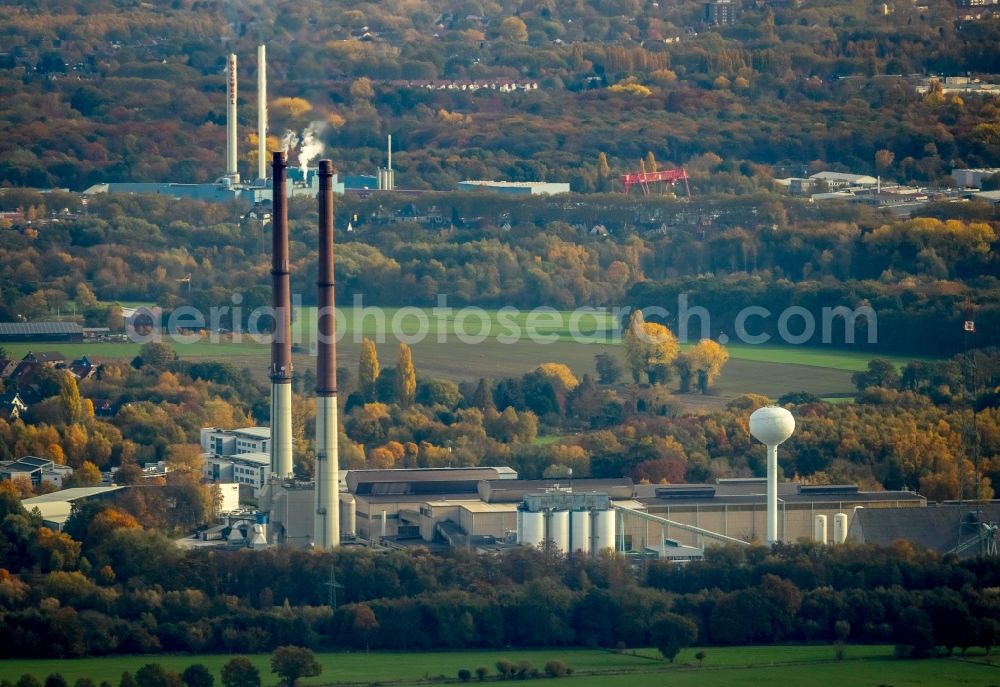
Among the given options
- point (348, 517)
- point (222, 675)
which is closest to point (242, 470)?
point (348, 517)

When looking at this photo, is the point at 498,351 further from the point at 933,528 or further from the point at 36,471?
the point at 933,528

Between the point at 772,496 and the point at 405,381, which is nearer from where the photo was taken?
the point at 772,496

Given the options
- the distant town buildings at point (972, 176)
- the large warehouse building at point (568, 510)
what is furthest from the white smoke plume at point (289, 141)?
the distant town buildings at point (972, 176)

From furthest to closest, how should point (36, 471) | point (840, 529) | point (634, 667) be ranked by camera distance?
point (36, 471) < point (840, 529) < point (634, 667)

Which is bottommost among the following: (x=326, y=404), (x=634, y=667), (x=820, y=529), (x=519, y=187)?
(x=634, y=667)

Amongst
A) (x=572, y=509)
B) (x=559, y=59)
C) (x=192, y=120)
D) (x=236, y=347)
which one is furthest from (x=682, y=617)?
(x=559, y=59)

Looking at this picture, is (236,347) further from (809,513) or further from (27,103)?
(27,103)
